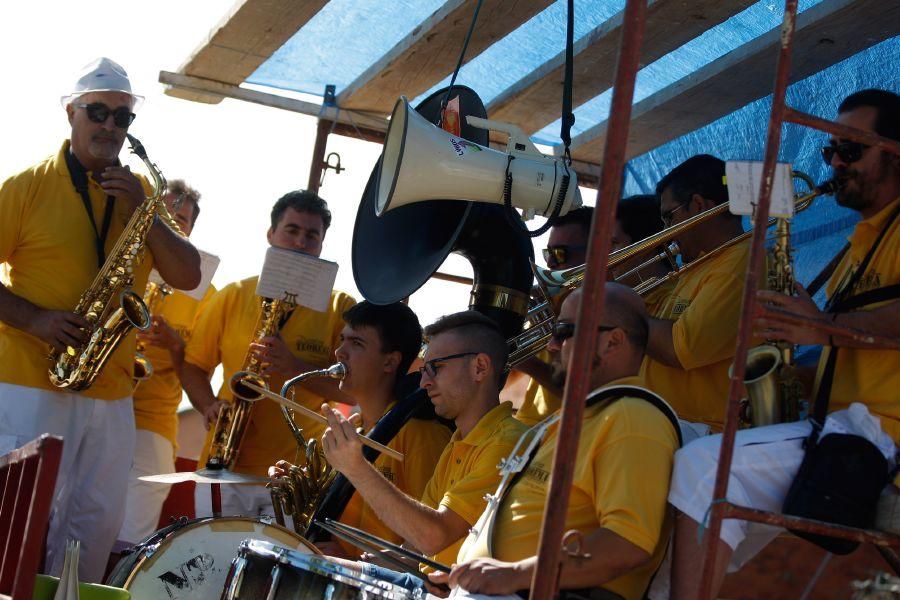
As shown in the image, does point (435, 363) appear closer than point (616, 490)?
No

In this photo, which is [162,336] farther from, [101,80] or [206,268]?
[101,80]

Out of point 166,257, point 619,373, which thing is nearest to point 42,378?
point 166,257

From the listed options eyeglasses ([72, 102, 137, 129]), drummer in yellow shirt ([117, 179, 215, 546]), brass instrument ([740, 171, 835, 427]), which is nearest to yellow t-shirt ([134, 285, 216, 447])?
drummer in yellow shirt ([117, 179, 215, 546])

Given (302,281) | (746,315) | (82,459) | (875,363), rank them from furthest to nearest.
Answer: (302,281) < (82,459) < (875,363) < (746,315)

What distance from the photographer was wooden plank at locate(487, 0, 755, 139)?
4.52 m

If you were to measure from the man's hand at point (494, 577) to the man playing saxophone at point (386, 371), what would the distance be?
4.40 ft

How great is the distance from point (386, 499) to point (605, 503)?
78 cm

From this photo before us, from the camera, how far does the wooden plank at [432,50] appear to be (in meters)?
4.84

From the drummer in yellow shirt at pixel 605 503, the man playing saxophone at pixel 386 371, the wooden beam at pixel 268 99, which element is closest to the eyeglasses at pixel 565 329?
the drummer in yellow shirt at pixel 605 503

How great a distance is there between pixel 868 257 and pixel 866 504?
0.76 m

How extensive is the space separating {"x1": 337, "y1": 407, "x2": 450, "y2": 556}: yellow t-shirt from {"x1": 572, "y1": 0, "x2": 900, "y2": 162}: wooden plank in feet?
6.04

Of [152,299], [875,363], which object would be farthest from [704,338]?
[152,299]

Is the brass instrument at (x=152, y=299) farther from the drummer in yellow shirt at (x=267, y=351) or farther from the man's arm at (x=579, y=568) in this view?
the man's arm at (x=579, y=568)

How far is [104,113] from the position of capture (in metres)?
4.68
